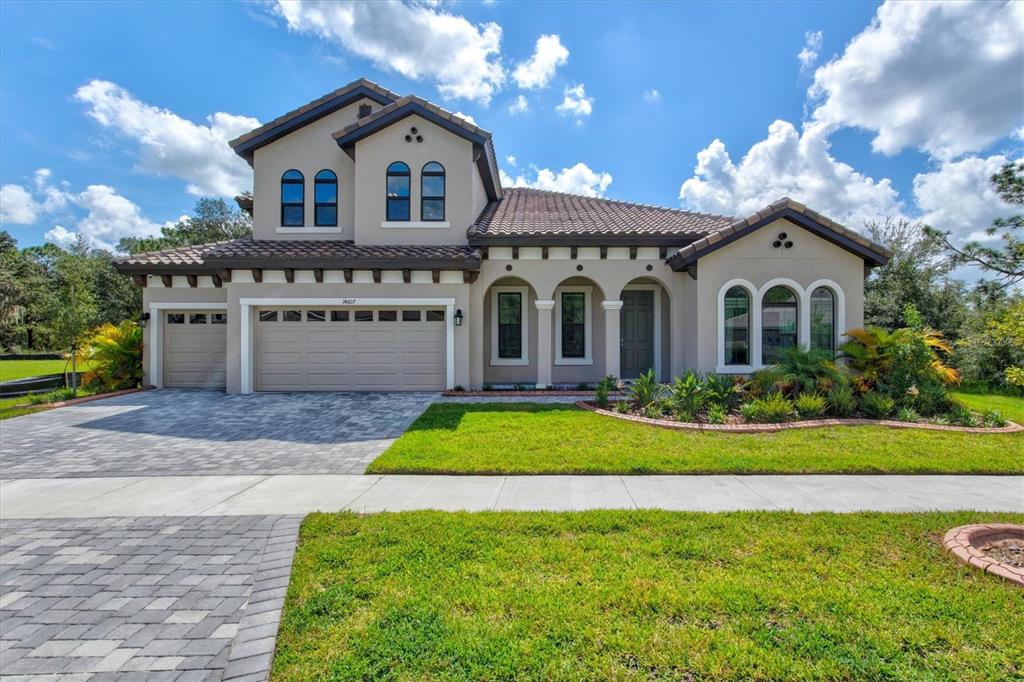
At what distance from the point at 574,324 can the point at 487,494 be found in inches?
381

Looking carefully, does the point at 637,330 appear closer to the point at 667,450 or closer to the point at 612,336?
the point at 612,336

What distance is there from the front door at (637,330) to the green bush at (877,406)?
5.92 m

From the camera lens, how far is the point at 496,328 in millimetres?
14469

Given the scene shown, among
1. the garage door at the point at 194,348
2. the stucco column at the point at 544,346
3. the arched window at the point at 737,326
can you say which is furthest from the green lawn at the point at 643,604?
the garage door at the point at 194,348

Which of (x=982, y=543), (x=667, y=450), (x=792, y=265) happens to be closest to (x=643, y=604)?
(x=982, y=543)

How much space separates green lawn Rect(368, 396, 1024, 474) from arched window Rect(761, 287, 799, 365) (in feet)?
11.7

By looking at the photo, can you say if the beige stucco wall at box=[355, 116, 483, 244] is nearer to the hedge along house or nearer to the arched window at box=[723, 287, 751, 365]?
the hedge along house

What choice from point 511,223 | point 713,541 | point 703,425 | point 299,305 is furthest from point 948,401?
point 299,305

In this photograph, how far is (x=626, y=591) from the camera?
327 centimetres

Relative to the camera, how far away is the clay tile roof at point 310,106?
44.8 feet

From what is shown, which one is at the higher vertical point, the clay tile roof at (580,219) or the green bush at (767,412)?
the clay tile roof at (580,219)

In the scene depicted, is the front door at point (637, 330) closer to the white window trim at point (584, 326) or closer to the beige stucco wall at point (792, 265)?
the white window trim at point (584, 326)

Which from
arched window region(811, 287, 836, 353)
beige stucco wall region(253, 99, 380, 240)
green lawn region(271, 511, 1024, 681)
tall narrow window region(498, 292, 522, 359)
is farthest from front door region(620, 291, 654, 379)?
green lawn region(271, 511, 1024, 681)

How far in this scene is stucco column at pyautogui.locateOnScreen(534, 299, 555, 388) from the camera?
43.6ft
